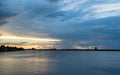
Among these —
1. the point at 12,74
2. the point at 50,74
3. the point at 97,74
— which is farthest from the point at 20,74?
the point at 97,74

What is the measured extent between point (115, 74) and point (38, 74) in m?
16.9

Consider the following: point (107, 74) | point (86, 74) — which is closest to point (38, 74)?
point (86, 74)

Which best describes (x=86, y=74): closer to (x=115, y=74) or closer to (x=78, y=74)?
(x=78, y=74)

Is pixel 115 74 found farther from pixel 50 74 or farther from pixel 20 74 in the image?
pixel 20 74

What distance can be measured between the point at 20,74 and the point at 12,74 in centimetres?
169

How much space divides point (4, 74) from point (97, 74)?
20.3 meters

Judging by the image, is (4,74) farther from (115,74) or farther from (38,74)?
(115,74)

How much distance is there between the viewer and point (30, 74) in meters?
56.3

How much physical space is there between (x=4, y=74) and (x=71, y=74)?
47.9 feet

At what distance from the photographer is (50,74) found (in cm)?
5909

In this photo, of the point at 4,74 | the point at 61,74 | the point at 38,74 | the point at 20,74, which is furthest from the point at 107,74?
the point at 4,74

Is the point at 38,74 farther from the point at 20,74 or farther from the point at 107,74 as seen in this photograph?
the point at 107,74

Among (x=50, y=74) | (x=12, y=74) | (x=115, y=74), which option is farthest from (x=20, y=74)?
(x=115, y=74)

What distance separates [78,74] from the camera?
192 ft
